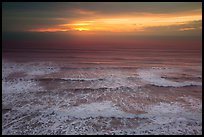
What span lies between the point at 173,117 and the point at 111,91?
4.85 m

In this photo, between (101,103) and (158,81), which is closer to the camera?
(101,103)

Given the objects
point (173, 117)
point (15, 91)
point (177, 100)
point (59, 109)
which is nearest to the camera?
point (173, 117)

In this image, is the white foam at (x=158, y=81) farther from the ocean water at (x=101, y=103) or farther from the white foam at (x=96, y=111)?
the white foam at (x=96, y=111)

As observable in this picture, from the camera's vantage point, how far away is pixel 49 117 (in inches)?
350

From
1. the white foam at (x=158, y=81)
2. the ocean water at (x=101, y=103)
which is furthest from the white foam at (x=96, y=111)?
the white foam at (x=158, y=81)

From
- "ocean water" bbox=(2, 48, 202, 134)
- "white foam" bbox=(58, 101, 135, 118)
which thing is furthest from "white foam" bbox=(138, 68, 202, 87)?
"white foam" bbox=(58, 101, 135, 118)

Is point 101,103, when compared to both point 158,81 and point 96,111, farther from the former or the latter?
point 158,81

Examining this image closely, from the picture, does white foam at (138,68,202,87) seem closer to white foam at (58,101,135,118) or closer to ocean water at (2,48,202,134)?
ocean water at (2,48,202,134)

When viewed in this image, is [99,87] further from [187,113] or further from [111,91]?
[187,113]

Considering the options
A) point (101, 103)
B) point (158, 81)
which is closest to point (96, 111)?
point (101, 103)

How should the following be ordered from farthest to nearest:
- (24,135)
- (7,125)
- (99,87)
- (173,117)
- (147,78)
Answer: (147,78) < (99,87) < (173,117) < (7,125) < (24,135)

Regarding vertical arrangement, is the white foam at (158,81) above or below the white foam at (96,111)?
below

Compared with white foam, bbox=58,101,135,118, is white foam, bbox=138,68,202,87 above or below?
below

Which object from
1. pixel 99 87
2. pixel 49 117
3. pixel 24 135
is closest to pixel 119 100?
pixel 99 87
